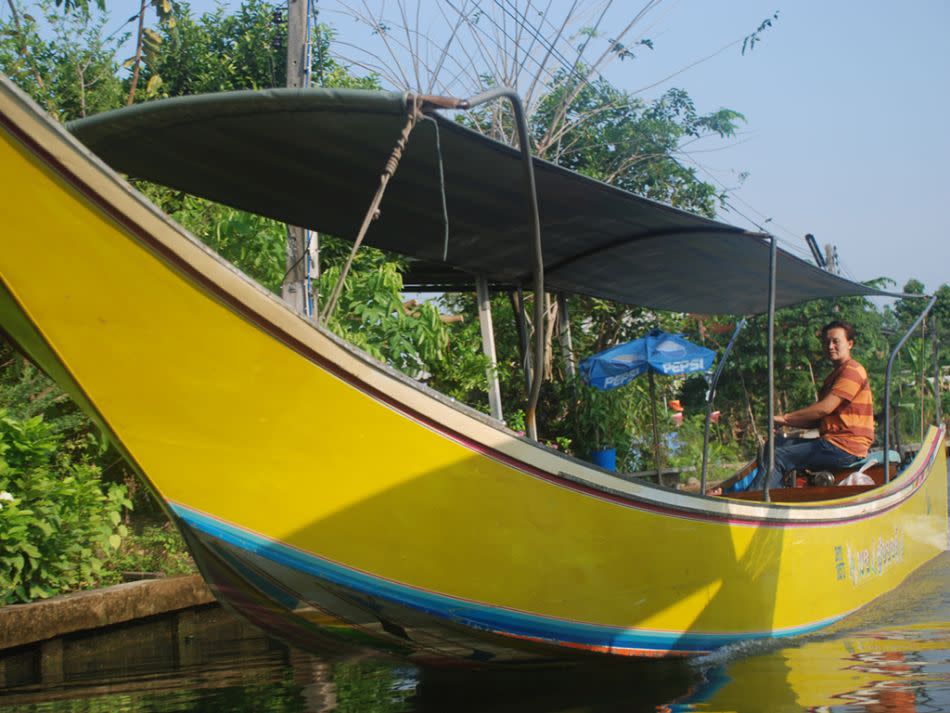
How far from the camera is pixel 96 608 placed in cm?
448

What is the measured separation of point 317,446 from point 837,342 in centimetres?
404

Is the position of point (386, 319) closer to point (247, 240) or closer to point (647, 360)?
point (247, 240)

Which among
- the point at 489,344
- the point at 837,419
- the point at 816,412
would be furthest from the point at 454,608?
the point at 489,344

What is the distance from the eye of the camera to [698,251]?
4941 millimetres

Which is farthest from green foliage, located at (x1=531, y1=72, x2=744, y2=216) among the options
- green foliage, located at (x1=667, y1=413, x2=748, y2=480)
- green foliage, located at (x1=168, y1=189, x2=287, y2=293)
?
green foliage, located at (x1=168, y1=189, x2=287, y2=293)

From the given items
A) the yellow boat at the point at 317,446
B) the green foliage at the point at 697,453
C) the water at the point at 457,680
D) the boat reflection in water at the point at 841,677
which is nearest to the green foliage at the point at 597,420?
the green foliage at the point at 697,453

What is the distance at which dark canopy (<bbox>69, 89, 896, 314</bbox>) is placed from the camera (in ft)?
10.8

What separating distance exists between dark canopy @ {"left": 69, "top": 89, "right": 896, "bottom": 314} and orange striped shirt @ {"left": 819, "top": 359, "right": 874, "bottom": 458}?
52 cm

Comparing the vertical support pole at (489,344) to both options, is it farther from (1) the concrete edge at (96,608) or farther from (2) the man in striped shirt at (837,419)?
(1) the concrete edge at (96,608)

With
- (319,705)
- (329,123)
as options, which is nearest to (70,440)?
(319,705)

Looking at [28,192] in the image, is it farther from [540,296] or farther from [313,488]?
[540,296]

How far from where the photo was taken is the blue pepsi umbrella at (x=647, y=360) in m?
9.20

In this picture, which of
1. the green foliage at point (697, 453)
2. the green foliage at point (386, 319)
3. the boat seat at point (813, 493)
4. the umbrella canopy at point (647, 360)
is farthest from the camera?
the green foliage at point (697, 453)

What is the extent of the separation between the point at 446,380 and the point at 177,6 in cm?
605
